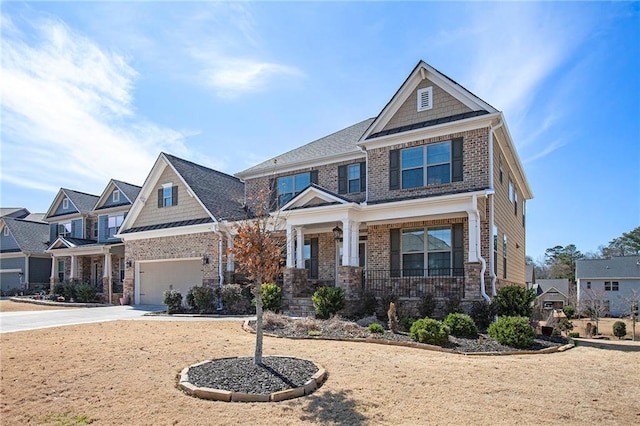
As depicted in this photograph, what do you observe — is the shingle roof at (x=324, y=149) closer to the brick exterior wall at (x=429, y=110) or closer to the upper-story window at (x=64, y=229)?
the brick exterior wall at (x=429, y=110)

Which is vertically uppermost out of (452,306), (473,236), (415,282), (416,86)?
(416,86)

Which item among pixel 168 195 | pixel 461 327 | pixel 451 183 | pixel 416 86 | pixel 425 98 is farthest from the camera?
pixel 168 195

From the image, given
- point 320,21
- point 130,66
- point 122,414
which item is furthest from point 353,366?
point 130,66

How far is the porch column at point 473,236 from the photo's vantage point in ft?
43.6

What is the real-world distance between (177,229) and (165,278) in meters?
3.38

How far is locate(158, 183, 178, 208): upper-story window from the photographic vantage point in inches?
858

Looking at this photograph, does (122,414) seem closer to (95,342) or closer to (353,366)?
(353,366)

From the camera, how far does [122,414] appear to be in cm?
545

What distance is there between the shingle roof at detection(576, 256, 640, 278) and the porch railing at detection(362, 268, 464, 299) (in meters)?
37.2

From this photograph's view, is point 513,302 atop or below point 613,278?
atop

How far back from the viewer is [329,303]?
1381 centimetres

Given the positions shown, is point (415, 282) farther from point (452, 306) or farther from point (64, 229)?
point (64, 229)

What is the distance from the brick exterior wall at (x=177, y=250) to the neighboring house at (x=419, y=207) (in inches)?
176

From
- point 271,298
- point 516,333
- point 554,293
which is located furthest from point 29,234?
point 554,293
